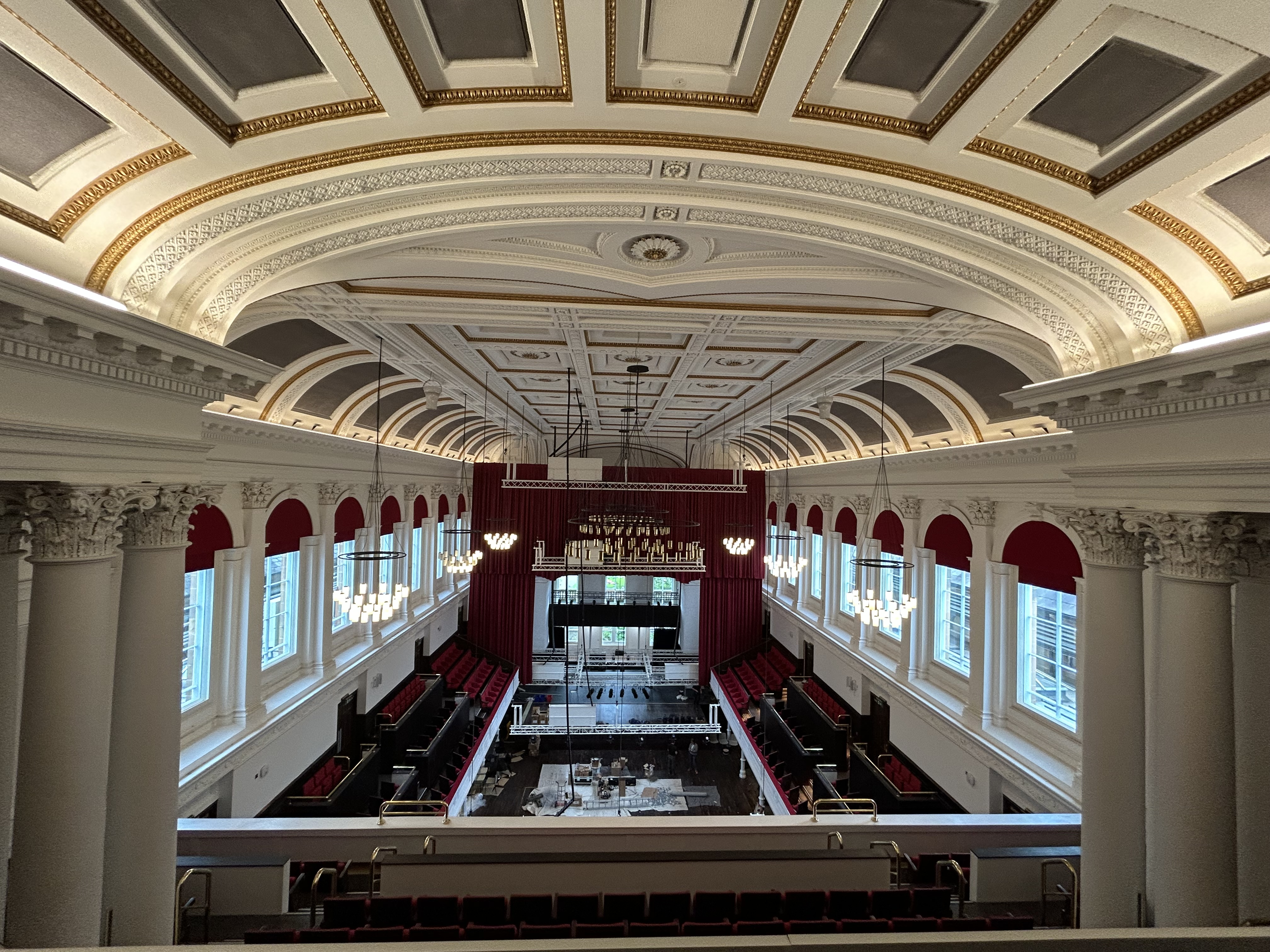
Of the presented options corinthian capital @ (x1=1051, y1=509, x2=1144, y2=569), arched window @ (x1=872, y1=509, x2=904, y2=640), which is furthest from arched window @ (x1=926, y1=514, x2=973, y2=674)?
corinthian capital @ (x1=1051, y1=509, x2=1144, y2=569)

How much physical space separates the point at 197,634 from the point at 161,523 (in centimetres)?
561

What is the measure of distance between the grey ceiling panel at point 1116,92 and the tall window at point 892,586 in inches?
452

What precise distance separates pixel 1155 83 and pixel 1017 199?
111 cm

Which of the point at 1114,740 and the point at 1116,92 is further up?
the point at 1116,92

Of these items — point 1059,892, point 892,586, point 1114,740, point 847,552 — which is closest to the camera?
point 1114,740

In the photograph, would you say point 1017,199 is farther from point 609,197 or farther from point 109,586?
point 109,586

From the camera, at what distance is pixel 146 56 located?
3.05 m

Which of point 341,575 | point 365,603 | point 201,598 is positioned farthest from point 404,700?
point 365,603

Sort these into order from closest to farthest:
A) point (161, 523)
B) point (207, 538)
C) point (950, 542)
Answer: point (161, 523) → point (207, 538) → point (950, 542)

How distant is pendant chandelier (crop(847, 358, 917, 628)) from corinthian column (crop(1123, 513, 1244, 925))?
336 cm

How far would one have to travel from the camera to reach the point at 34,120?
3.27 metres

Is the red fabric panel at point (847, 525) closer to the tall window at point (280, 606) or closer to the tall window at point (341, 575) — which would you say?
the tall window at point (341, 575)

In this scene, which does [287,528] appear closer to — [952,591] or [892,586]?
[952,591]

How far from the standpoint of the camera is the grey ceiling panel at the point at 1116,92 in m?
3.09
